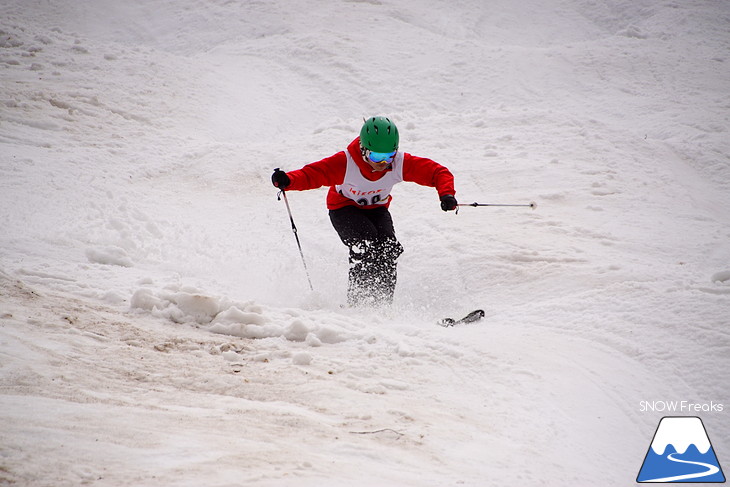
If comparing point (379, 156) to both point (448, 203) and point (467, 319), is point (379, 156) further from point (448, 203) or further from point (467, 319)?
point (467, 319)

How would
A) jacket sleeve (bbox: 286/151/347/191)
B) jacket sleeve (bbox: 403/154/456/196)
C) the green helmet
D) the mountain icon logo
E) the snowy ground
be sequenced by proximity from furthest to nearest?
jacket sleeve (bbox: 403/154/456/196), jacket sleeve (bbox: 286/151/347/191), the green helmet, the mountain icon logo, the snowy ground

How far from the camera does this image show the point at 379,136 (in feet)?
19.3

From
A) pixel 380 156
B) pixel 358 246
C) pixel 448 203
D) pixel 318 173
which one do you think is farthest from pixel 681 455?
pixel 318 173

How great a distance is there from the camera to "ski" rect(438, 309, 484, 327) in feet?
17.4

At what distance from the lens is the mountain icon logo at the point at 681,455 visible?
11.2 feet

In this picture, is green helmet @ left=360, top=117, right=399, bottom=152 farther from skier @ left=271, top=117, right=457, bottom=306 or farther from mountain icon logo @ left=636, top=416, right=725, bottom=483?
mountain icon logo @ left=636, top=416, right=725, bottom=483

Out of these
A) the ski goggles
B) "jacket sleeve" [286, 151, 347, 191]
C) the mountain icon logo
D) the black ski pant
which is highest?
the ski goggles

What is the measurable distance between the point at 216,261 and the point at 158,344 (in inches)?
108

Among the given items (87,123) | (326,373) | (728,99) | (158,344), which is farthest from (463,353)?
(728,99)

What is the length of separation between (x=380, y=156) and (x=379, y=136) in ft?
0.66

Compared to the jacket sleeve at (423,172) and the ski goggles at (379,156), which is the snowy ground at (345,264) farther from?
the ski goggles at (379,156)

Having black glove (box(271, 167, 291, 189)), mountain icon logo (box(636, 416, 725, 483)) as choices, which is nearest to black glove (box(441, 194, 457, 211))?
black glove (box(271, 167, 291, 189))

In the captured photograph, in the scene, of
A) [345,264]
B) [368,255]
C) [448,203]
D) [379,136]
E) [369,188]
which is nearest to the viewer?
[379,136]

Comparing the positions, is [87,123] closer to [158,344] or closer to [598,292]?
[158,344]
